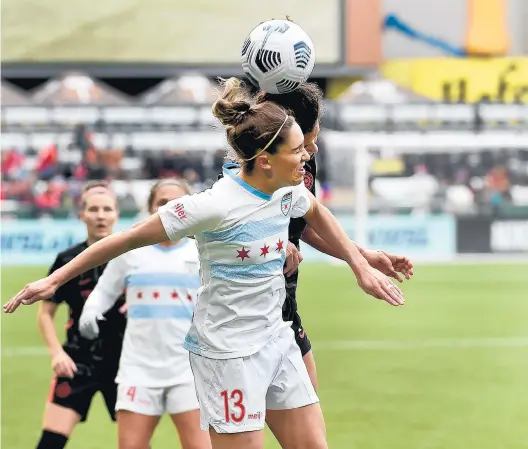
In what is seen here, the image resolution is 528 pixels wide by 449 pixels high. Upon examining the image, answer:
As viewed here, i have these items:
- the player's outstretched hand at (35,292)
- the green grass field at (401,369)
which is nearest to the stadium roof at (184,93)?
the green grass field at (401,369)

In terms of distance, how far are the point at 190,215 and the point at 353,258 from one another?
773 millimetres

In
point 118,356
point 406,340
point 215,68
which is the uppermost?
point 215,68

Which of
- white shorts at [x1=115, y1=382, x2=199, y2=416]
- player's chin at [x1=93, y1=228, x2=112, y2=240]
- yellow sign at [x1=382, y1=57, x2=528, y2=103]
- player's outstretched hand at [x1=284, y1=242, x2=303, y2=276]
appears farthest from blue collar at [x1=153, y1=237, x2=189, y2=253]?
yellow sign at [x1=382, y1=57, x2=528, y2=103]

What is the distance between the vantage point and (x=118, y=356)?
21.8 ft

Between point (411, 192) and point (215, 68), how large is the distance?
18012 mm

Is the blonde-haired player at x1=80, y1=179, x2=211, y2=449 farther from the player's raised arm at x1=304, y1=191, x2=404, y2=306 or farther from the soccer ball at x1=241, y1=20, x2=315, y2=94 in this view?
the soccer ball at x1=241, y1=20, x2=315, y2=94

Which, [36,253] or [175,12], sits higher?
[175,12]

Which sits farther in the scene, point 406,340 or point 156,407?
point 406,340

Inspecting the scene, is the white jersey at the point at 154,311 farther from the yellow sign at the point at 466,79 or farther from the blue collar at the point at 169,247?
the yellow sign at the point at 466,79

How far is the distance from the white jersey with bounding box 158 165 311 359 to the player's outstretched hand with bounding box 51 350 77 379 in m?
1.39

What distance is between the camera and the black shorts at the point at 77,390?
258 inches

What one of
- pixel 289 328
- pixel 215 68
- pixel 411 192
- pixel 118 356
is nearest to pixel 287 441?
pixel 289 328

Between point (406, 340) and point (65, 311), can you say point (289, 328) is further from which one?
point (65, 311)

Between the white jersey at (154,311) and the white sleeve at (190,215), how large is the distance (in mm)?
1302
